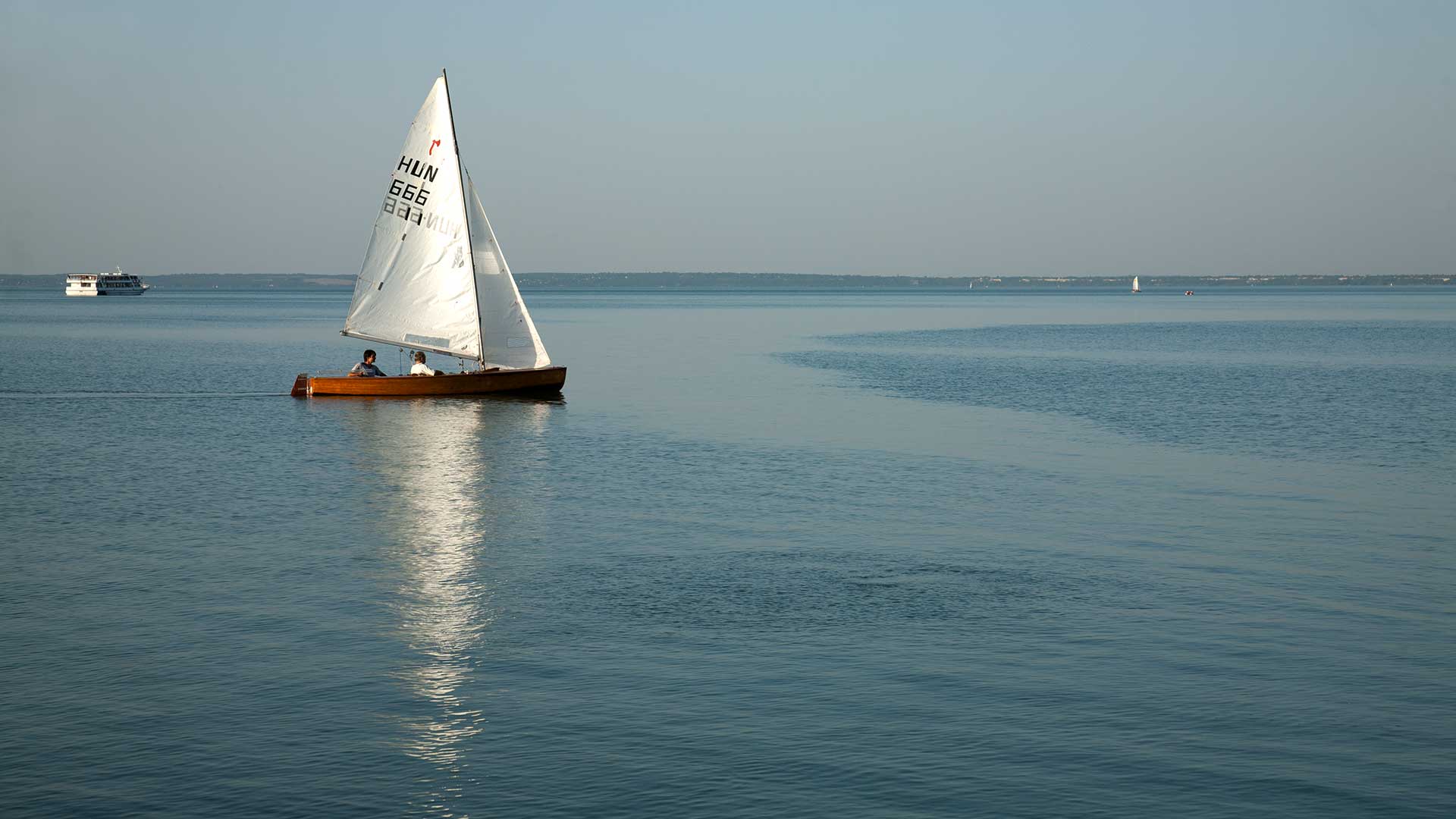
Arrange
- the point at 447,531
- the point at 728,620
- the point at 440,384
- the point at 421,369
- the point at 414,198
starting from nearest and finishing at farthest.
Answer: the point at 728,620 → the point at 447,531 → the point at 440,384 → the point at 421,369 → the point at 414,198

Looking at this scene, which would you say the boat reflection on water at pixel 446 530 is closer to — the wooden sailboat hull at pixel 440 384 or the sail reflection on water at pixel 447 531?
the sail reflection on water at pixel 447 531

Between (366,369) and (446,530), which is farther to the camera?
(366,369)

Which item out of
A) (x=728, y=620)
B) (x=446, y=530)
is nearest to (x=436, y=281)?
(x=446, y=530)

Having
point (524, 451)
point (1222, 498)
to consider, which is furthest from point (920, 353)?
point (1222, 498)

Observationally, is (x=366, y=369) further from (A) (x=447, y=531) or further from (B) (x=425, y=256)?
(A) (x=447, y=531)

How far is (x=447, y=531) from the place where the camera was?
91.8 feet

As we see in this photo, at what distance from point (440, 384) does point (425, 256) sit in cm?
528

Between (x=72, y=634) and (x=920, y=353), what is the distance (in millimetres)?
87089

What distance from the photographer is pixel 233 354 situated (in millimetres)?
100875

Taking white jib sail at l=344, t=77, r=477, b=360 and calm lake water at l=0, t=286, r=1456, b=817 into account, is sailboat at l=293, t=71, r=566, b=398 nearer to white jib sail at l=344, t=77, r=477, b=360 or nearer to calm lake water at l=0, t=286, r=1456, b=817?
white jib sail at l=344, t=77, r=477, b=360

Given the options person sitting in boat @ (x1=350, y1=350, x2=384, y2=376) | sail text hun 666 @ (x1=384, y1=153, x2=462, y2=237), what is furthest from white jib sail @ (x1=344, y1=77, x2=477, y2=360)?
person sitting in boat @ (x1=350, y1=350, x2=384, y2=376)

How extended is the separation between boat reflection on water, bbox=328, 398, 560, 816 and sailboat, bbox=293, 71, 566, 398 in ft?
3.47

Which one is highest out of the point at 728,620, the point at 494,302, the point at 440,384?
the point at 494,302

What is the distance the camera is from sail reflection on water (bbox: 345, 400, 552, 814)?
1535cm
